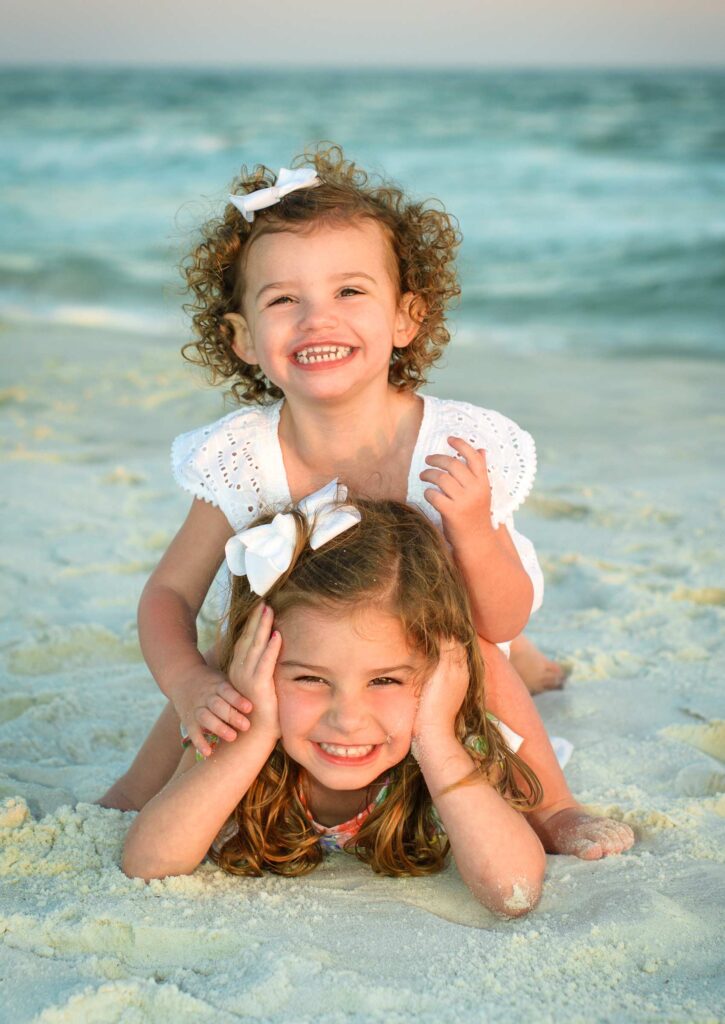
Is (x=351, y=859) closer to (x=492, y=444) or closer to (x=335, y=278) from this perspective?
(x=492, y=444)

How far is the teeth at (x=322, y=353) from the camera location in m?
2.53

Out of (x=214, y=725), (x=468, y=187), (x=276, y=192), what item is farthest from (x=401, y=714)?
(x=468, y=187)

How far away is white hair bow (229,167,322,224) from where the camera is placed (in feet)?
8.42

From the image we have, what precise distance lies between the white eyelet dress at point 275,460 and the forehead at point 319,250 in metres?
0.37

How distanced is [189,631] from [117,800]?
0.40m

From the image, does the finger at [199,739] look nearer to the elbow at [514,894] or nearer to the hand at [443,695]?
the hand at [443,695]

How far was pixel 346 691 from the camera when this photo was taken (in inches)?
84.0

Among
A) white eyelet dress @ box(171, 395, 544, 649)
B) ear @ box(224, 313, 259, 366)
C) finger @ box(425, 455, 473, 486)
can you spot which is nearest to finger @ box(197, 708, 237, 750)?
white eyelet dress @ box(171, 395, 544, 649)

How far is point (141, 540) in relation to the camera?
417cm

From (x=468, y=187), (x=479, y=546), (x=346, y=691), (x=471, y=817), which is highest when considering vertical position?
(x=479, y=546)

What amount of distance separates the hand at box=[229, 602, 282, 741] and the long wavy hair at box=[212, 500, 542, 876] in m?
0.04

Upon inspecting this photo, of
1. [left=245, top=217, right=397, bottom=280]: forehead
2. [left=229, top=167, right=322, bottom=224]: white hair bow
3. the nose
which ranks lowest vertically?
the nose

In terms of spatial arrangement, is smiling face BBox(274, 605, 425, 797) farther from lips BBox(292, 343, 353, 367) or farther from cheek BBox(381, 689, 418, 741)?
lips BBox(292, 343, 353, 367)

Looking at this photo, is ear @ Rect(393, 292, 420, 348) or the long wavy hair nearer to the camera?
the long wavy hair
